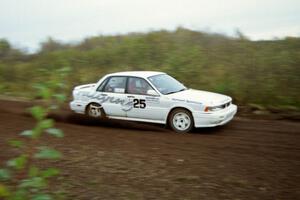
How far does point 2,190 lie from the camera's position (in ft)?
9.34

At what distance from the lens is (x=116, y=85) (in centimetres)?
1067

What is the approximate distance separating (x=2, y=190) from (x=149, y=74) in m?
7.96

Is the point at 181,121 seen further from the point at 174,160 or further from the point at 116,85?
A: the point at 174,160

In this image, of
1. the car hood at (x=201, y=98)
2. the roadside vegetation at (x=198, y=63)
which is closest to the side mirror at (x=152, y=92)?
the car hood at (x=201, y=98)

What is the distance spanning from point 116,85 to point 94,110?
2.92ft

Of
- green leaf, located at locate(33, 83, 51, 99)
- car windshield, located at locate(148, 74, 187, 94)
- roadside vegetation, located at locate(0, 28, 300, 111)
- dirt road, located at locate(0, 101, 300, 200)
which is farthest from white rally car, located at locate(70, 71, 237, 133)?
green leaf, located at locate(33, 83, 51, 99)

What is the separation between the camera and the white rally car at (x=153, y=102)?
31.7ft

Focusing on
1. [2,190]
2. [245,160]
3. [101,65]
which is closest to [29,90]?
[101,65]

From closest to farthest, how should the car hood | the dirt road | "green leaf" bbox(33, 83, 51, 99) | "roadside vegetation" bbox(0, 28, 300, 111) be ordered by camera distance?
"green leaf" bbox(33, 83, 51, 99), the dirt road, the car hood, "roadside vegetation" bbox(0, 28, 300, 111)

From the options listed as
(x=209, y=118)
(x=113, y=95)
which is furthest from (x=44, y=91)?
(x=113, y=95)

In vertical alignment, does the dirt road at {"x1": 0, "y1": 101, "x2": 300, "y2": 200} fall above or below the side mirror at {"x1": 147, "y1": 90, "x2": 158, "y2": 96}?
below

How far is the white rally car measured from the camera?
9.66 meters

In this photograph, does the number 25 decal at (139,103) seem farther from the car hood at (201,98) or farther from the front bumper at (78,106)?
the front bumper at (78,106)

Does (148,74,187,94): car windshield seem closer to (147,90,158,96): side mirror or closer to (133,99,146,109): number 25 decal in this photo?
(147,90,158,96): side mirror
